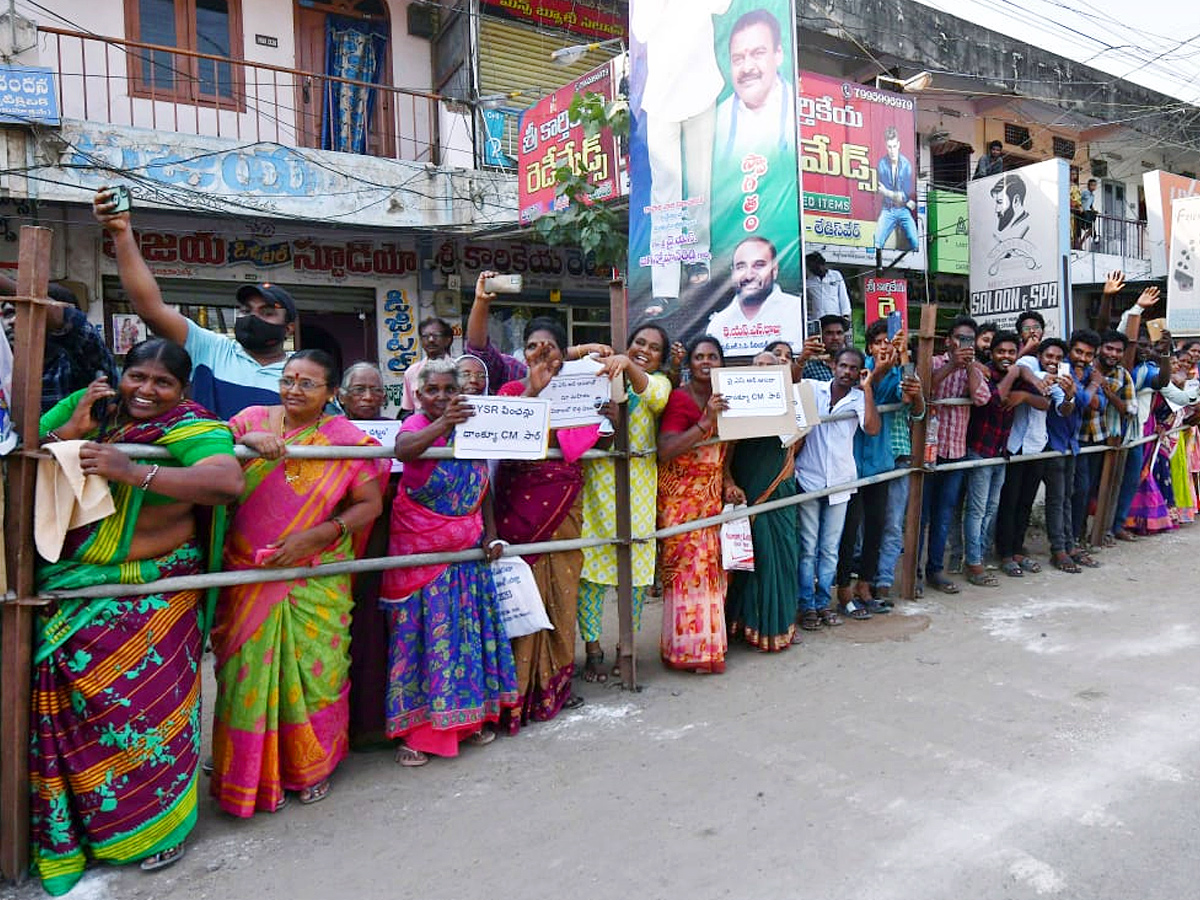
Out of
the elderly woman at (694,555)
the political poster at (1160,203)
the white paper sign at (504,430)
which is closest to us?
the white paper sign at (504,430)

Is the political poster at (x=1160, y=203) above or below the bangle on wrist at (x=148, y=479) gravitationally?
above

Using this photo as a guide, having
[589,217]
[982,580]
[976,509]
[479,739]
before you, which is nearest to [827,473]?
[976,509]

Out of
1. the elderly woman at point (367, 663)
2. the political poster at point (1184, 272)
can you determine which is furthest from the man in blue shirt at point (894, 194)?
the elderly woman at point (367, 663)

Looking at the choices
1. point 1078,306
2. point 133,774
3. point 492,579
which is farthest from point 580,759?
point 1078,306

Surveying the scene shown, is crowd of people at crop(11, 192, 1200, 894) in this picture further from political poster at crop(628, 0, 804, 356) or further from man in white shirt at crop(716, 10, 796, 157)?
man in white shirt at crop(716, 10, 796, 157)

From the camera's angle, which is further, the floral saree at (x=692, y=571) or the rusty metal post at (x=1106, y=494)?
the rusty metal post at (x=1106, y=494)

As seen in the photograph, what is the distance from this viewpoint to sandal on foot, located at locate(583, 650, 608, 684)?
4.21 m

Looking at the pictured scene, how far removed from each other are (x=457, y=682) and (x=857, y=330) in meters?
10.7

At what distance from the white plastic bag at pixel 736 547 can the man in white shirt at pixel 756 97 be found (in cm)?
326

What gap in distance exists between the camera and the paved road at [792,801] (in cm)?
245

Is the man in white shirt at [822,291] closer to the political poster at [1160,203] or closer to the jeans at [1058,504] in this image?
the jeans at [1058,504]

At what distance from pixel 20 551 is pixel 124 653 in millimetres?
396

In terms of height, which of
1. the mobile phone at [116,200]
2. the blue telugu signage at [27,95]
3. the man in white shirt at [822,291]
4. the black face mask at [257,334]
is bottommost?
the black face mask at [257,334]

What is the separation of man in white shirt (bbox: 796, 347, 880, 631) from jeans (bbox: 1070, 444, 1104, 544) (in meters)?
2.67
